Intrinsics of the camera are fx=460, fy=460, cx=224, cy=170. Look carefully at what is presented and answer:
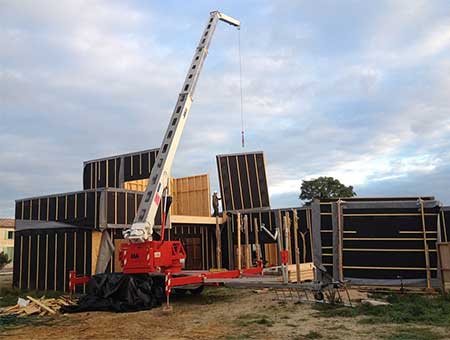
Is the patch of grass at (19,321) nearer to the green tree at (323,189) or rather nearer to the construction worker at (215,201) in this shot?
the construction worker at (215,201)

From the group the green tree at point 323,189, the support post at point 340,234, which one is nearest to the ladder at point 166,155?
the support post at point 340,234

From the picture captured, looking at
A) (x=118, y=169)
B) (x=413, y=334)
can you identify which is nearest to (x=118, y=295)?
(x=413, y=334)

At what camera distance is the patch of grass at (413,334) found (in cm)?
772

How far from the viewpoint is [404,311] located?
10.2 metres

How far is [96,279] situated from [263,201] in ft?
43.2

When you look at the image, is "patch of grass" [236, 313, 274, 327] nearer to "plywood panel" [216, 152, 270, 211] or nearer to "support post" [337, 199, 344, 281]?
"support post" [337, 199, 344, 281]

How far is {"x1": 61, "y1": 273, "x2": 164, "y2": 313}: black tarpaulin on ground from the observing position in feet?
39.2

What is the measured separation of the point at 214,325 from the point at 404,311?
167 inches

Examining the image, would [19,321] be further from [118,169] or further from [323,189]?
[323,189]

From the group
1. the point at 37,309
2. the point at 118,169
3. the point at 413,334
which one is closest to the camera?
the point at 413,334

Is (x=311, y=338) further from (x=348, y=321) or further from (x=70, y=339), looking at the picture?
A: (x=70, y=339)

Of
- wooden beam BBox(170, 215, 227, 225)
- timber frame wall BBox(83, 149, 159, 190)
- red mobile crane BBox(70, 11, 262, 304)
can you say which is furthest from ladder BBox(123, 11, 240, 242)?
timber frame wall BBox(83, 149, 159, 190)

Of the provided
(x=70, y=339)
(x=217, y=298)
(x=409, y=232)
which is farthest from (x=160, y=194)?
(x=409, y=232)

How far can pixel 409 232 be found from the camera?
13812mm
